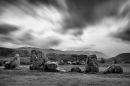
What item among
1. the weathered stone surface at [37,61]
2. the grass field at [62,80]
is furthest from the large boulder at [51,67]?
the grass field at [62,80]

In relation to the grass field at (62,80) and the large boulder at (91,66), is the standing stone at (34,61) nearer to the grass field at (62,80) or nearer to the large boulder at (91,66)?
the grass field at (62,80)

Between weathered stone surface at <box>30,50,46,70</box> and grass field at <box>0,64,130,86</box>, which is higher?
weathered stone surface at <box>30,50,46,70</box>

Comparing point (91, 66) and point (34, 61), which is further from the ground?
point (34, 61)

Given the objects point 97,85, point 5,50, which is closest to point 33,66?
point 97,85

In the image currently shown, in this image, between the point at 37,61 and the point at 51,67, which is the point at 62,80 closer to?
the point at 51,67

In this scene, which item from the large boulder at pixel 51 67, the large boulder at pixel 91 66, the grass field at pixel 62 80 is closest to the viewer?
the grass field at pixel 62 80

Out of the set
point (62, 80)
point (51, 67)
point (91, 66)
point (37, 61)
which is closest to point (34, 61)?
point (37, 61)

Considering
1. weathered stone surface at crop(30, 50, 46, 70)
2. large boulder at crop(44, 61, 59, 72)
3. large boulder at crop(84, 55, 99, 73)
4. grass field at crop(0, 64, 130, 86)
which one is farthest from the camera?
weathered stone surface at crop(30, 50, 46, 70)

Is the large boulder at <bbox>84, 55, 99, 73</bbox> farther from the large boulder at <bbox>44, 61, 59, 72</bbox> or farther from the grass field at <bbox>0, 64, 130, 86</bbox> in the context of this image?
the grass field at <bbox>0, 64, 130, 86</bbox>

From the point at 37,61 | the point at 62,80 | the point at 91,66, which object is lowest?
the point at 62,80

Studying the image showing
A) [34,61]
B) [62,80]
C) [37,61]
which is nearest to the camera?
[62,80]

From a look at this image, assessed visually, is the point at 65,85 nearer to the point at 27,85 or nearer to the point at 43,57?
the point at 27,85

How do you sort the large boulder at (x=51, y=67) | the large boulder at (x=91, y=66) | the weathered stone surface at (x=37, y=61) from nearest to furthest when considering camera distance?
1. the large boulder at (x=91, y=66)
2. the large boulder at (x=51, y=67)
3. the weathered stone surface at (x=37, y=61)

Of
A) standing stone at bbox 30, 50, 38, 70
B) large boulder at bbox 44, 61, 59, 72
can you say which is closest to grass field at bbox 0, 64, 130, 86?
large boulder at bbox 44, 61, 59, 72
